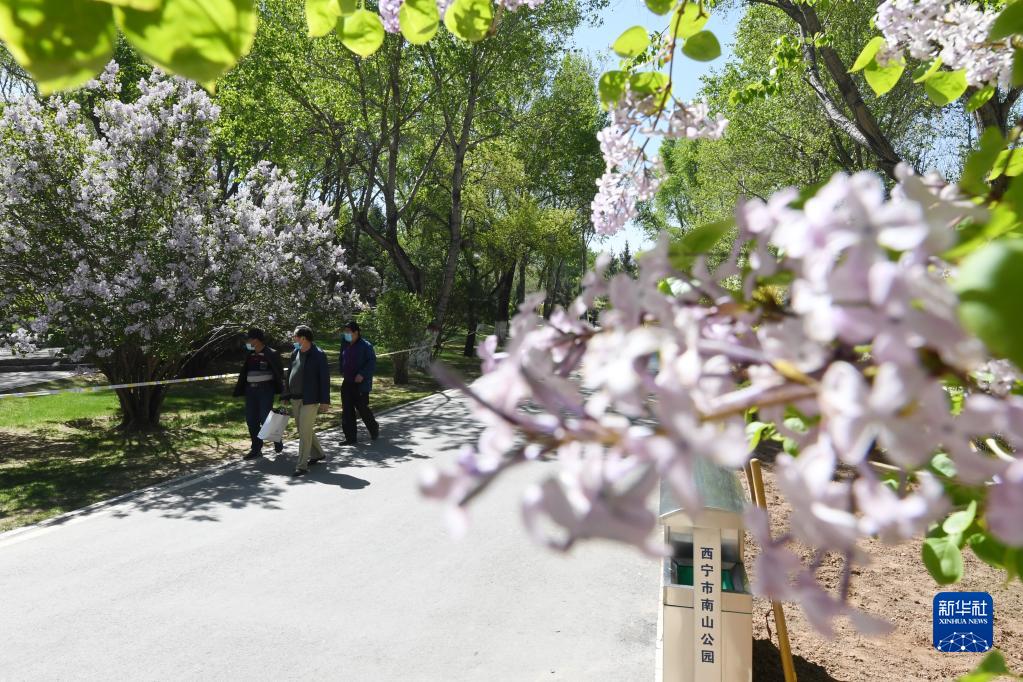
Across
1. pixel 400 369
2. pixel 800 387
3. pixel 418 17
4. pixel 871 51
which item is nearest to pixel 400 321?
pixel 400 369

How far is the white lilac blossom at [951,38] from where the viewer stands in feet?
8.30

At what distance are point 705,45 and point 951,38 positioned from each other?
148cm

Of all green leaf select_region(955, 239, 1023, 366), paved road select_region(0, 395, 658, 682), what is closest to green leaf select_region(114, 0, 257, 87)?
green leaf select_region(955, 239, 1023, 366)

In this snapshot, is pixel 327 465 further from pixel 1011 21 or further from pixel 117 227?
pixel 1011 21

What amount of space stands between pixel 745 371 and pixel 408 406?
16233mm

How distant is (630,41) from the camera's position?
1.83m

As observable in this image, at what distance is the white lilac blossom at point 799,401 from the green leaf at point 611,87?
161 centimetres

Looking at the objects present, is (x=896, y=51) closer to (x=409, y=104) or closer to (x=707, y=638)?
(x=707, y=638)

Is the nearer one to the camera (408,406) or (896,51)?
(896,51)

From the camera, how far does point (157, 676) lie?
4.83 meters

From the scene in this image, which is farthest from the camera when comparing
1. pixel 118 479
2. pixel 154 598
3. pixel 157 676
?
pixel 118 479

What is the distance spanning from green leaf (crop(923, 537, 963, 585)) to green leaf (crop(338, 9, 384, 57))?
72.9 inches

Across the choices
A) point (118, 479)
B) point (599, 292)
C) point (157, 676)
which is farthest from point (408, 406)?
point (599, 292)

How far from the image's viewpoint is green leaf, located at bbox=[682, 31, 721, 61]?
178cm
